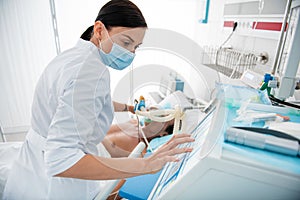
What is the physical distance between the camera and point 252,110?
0.69 metres

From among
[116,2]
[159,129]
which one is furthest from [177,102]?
[116,2]

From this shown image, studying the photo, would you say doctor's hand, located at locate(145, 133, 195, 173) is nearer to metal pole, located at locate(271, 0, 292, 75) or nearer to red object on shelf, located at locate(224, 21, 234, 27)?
metal pole, located at locate(271, 0, 292, 75)

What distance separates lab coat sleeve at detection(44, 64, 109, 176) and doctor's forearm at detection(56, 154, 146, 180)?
0.02 metres

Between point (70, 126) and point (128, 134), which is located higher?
point (70, 126)

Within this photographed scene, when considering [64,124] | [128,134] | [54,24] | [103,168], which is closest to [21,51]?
[54,24]

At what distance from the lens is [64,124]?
58cm

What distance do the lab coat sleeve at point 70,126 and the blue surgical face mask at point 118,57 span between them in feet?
0.61

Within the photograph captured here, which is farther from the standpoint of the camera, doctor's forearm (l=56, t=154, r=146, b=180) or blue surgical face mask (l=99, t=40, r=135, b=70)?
blue surgical face mask (l=99, t=40, r=135, b=70)

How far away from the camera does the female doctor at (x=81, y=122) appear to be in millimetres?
587

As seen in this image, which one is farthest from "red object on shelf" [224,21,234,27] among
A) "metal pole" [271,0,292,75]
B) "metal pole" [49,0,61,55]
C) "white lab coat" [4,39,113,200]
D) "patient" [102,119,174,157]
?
"metal pole" [49,0,61,55]

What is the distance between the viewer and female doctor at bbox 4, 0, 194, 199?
59cm

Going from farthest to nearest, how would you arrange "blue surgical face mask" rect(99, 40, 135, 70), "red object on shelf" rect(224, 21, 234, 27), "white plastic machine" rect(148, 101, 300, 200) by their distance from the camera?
"red object on shelf" rect(224, 21, 234, 27) < "blue surgical face mask" rect(99, 40, 135, 70) < "white plastic machine" rect(148, 101, 300, 200)

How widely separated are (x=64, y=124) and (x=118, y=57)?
339mm

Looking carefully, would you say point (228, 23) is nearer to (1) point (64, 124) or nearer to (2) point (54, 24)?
(1) point (64, 124)
